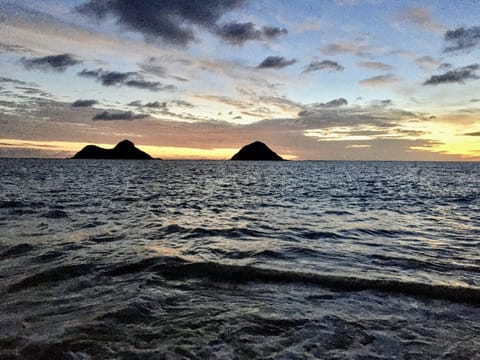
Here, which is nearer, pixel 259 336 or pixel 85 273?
pixel 259 336

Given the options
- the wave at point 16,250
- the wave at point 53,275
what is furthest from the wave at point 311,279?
the wave at point 16,250

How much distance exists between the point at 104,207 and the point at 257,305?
61.9 feet

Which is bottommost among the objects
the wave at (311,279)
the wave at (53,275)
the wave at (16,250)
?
the wave at (16,250)

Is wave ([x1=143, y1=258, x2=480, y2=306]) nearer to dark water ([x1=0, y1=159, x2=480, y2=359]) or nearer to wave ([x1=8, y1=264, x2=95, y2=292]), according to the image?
dark water ([x1=0, y1=159, x2=480, y2=359])

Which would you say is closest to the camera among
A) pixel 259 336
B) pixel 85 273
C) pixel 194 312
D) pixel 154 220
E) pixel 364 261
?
pixel 259 336

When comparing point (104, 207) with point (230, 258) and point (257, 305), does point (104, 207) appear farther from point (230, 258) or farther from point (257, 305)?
point (257, 305)

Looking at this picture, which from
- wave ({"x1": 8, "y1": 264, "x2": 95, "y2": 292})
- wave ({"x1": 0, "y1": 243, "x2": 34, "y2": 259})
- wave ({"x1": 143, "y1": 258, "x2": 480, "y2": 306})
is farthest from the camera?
wave ({"x1": 0, "y1": 243, "x2": 34, "y2": 259})

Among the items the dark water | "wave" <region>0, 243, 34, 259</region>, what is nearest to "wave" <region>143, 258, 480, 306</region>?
the dark water

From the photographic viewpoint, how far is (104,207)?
78.5 feet

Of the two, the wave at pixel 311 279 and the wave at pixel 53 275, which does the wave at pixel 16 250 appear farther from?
the wave at pixel 311 279

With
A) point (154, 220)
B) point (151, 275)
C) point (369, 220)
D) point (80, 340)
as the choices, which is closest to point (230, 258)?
point (151, 275)

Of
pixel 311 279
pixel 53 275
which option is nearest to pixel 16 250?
pixel 53 275

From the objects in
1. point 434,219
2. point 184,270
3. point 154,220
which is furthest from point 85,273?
point 434,219

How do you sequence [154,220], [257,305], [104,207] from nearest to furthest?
[257,305] < [154,220] < [104,207]
